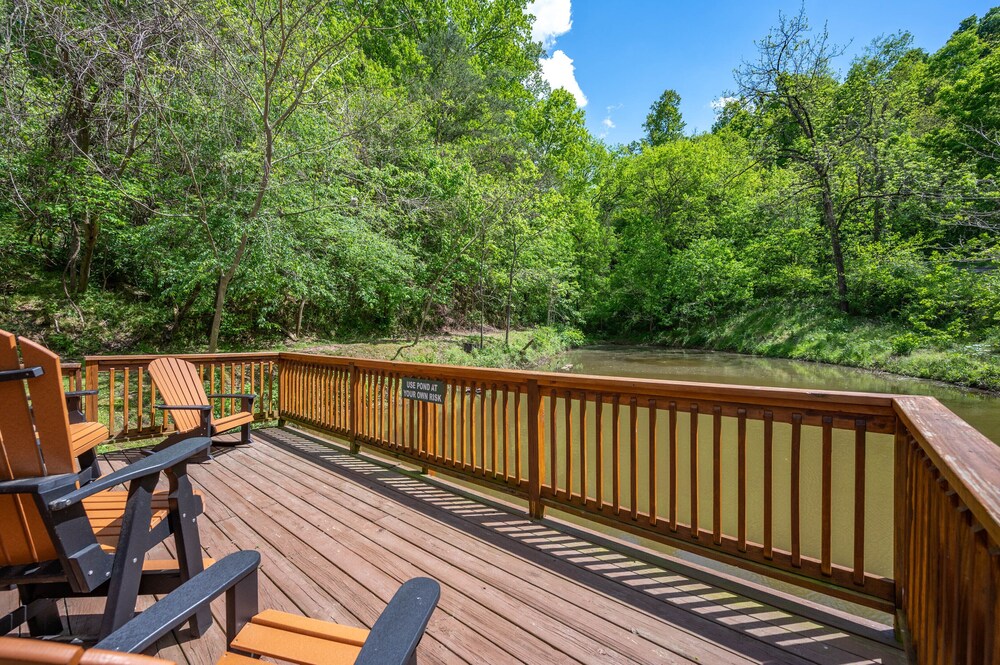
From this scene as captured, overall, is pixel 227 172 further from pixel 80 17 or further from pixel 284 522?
pixel 284 522

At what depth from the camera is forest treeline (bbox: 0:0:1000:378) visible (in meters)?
6.24

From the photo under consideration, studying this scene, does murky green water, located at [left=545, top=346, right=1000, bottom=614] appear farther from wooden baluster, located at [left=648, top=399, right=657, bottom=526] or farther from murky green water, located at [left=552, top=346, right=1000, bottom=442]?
wooden baluster, located at [left=648, top=399, right=657, bottom=526]

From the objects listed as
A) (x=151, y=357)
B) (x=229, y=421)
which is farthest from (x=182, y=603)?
(x=151, y=357)

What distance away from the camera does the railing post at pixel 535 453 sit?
9.21 ft

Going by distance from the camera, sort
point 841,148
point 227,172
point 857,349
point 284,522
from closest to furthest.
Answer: point 284,522, point 227,172, point 857,349, point 841,148

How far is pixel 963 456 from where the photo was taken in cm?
105

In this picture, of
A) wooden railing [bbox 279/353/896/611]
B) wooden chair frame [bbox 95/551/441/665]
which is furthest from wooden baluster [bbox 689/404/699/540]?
wooden chair frame [bbox 95/551/441/665]

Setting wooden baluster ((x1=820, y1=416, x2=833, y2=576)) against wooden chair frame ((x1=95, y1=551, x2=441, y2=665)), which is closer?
wooden chair frame ((x1=95, y1=551, x2=441, y2=665))

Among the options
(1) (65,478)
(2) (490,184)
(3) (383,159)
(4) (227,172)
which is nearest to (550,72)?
(2) (490,184)

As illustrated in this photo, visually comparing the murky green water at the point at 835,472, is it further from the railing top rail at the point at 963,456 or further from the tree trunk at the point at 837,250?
the tree trunk at the point at 837,250

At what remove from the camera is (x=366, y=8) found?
482 cm

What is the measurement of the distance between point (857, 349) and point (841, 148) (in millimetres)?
7417

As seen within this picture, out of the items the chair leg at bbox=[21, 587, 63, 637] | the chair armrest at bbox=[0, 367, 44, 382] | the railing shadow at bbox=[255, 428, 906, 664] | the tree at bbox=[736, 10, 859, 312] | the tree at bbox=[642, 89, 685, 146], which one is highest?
the tree at bbox=[642, 89, 685, 146]

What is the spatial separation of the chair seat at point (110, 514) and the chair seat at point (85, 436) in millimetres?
527
